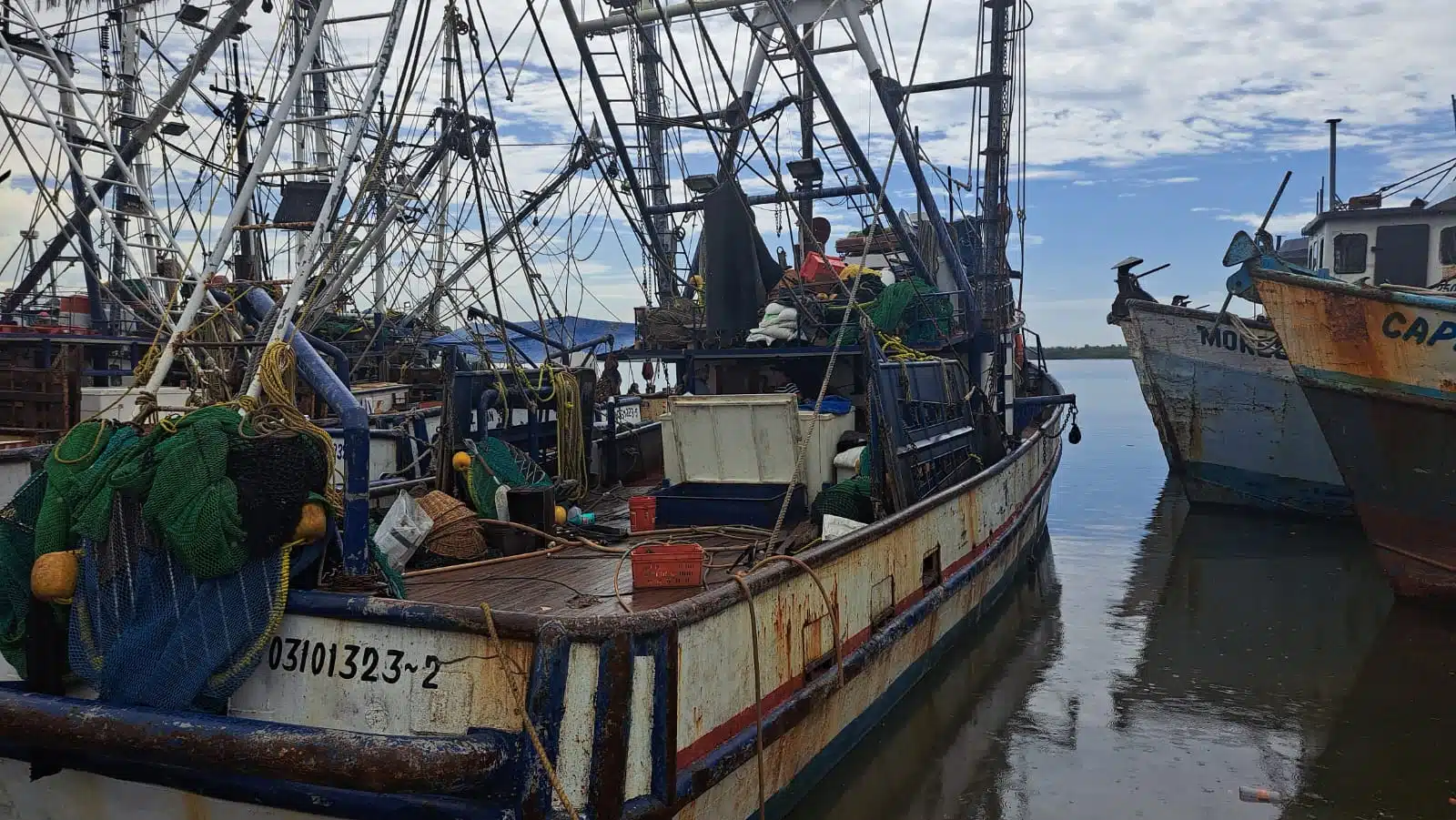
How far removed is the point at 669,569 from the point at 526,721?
6.71 ft

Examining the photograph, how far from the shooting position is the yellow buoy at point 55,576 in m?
4.18

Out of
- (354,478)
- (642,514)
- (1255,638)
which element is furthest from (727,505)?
(1255,638)

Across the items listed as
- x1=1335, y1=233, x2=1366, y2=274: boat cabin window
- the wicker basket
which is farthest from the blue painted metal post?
x1=1335, y1=233, x2=1366, y2=274: boat cabin window

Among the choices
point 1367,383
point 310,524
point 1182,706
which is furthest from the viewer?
point 1367,383

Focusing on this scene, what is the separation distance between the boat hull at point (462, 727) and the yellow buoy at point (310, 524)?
29 centimetres

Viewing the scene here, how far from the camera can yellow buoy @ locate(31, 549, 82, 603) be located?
4184mm

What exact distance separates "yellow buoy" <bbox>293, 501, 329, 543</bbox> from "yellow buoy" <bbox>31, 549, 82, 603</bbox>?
926mm

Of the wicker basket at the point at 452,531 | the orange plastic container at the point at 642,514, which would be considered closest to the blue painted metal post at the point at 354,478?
the wicker basket at the point at 452,531

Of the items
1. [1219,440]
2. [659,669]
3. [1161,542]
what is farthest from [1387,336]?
[659,669]

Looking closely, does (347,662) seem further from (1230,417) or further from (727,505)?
(1230,417)

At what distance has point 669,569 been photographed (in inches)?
225

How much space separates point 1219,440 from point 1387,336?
6495 millimetres

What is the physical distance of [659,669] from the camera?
13.2 feet

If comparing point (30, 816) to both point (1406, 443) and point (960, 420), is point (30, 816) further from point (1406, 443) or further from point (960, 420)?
point (1406, 443)
